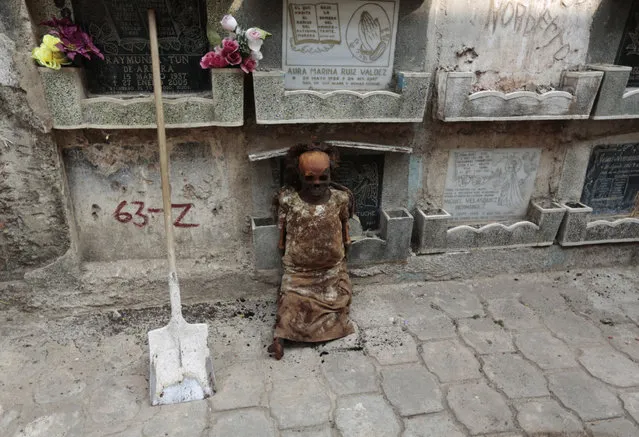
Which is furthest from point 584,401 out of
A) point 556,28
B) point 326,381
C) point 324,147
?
point 556,28

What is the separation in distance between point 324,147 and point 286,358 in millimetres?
1386

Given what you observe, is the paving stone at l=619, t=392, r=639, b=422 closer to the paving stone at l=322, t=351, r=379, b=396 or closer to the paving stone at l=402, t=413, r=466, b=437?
the paving stone at l=402, t=413, r=466, b=437

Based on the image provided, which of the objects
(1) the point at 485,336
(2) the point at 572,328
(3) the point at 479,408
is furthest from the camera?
(2) the point at 572,328

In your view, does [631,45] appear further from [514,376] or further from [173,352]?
[173,352]

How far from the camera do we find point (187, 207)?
3.46 metres

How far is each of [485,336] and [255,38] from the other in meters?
2.49

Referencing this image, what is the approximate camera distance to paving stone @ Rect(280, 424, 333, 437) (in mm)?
2531

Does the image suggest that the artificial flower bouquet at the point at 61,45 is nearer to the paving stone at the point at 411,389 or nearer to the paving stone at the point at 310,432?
the paving stone at the point at 310,432

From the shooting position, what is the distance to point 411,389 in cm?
284

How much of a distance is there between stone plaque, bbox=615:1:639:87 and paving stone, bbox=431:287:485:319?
2.12 m

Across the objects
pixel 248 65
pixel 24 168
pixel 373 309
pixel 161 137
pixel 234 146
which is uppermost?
pixel 248 65

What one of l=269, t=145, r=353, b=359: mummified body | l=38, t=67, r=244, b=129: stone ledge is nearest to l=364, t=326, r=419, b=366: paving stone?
l=269, t=145, r=353, b=359: mummified body

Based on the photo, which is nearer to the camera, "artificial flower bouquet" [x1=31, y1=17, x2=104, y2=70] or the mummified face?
"artificial flower bouquet" [x1=31, y1=17, x2=104, y2=70]

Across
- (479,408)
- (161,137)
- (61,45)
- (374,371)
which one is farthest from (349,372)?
(61,45)
